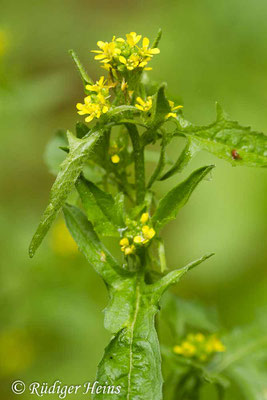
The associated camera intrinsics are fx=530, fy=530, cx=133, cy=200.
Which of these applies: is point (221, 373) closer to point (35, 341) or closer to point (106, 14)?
point (35, 341)

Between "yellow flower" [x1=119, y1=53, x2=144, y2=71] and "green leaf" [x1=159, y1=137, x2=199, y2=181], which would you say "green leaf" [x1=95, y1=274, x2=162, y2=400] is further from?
"yellow flower" [x1=119, y1=53, x2=144, y2=71]

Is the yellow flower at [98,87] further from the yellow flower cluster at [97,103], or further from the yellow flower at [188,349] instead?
the yellow flower at [188,349]

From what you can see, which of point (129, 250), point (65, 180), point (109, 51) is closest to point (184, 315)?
point (129, 250)

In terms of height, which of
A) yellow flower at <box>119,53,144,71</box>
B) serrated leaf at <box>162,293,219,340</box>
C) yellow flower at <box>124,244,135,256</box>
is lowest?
yellow flower at <box>124,244,135,256</box>

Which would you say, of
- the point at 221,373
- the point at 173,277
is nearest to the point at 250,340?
the point at 221,373

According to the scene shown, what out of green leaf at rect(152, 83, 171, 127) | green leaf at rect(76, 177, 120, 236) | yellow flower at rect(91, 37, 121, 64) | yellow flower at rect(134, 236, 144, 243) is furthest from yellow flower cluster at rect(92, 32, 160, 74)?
yellow flower at rect(134, 236, 144, 243)

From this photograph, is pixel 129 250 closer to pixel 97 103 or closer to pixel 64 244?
pixel 97 103

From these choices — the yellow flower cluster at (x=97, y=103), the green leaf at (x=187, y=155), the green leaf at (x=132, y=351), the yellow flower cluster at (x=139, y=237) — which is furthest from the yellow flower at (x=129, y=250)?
the yellow flower cluster at (x=97, y=103)
